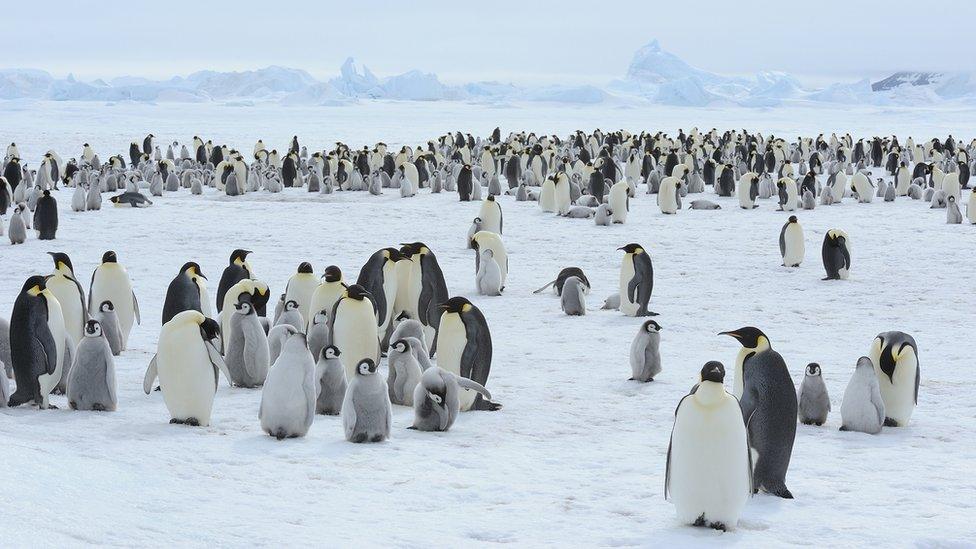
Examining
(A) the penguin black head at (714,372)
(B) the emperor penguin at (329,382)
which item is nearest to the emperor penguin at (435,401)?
(B) the emperor penguin at (329,382)

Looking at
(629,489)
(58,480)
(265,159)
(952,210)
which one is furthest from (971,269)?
(265,159)

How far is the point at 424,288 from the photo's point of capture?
7180mm

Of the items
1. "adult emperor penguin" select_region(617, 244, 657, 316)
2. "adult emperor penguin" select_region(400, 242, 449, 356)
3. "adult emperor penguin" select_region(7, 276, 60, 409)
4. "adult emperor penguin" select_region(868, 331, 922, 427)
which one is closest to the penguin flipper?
"adult emperor penguin" select_region(7, 276, 60, 409)

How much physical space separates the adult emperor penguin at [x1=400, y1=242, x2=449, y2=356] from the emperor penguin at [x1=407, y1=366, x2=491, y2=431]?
1.90 m

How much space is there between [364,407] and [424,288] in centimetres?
241

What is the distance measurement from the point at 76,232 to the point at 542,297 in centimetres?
675

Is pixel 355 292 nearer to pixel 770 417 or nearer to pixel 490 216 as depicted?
pixel 770 417

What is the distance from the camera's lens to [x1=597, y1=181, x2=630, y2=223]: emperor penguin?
14484 millimetres

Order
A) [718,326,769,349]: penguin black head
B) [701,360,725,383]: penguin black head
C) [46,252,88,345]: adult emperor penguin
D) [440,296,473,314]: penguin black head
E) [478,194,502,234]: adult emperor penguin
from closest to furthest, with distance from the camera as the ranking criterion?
[701,360,725,383]: penguin black head
[718,326,769,349]: penguin black head
[440,296,473,314]: penguin black head
[46,252,88,345]: adult emperor penguin
[478,194,502,234]: adult emperor penguin

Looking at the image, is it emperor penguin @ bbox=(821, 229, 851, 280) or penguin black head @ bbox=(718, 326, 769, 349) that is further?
emperor penguin @ bbox=(821, 229, 851, 280)

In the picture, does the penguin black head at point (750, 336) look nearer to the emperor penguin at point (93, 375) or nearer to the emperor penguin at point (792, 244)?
the emperor penguin at point (93, 375)

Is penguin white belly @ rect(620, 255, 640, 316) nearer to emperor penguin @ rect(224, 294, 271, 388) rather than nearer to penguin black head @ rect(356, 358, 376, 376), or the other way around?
emperor penguin @ rect(224, 294, 271, 388)

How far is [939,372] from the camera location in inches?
264

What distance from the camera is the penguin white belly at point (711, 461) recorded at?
3.68 meters
